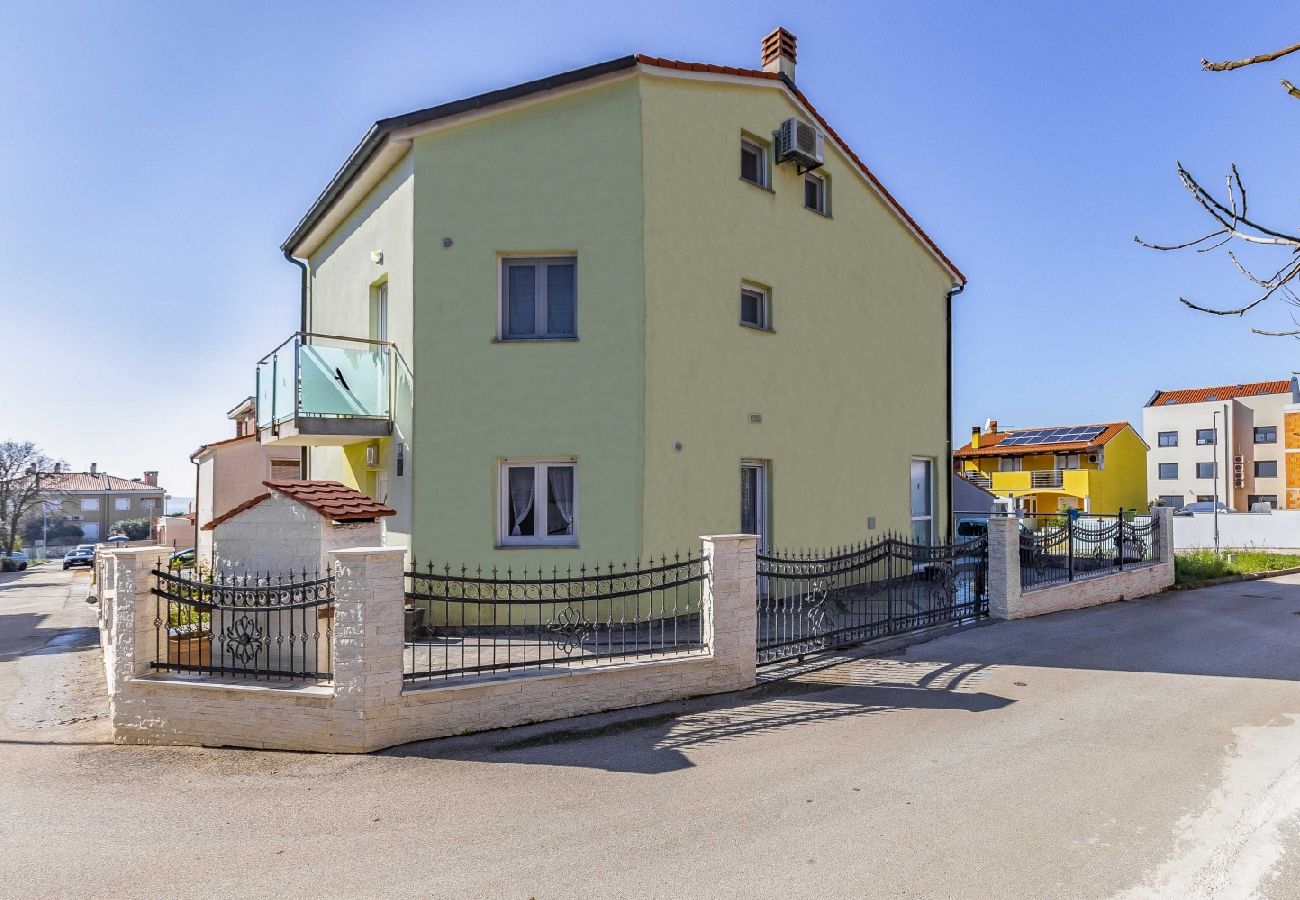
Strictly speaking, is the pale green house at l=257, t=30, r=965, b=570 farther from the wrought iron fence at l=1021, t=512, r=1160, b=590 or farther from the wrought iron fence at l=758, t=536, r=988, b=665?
the wrought iron fence at l=1021, t=512, r=1160, b=590

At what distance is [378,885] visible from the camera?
12.5ft

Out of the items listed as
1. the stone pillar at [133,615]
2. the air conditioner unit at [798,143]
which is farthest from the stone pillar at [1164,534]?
the stone pillar at [133,615]

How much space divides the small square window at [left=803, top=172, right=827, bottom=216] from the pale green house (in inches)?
36.1

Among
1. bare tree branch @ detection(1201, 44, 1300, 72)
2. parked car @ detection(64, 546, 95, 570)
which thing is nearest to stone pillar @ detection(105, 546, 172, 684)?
bare tree branch @ detection(1201, 44, 1300, 72)

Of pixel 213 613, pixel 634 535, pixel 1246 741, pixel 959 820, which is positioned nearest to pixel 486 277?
pixel 634 535

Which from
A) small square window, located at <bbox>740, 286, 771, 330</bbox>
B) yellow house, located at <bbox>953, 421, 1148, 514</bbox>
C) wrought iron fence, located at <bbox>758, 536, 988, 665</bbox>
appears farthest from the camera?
yellow house, located at <bbox>953, 421, 1148, 514</bbox>

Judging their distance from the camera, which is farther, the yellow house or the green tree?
the green tree

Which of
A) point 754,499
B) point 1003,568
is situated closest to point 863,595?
point 754,499

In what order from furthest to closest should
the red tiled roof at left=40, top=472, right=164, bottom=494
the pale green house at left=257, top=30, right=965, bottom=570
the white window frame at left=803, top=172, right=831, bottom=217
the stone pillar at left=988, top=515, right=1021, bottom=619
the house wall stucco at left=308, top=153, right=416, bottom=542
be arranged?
the red tiled roof at left=40, top=472, right=164, bottom=494 → the white window frame at left=803, top=172, right=831, bottom=217 → the stone pillar at left=988, top=515, right=1021, bottom=619 → the house wall stucco at left=308, top=153, right=416, bottom=542 → the pale green house at left=257, top=30, right=965, bottom=570

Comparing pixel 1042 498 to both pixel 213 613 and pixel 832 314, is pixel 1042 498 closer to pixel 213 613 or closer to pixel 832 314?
pixel 832 314

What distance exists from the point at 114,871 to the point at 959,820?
15.8 ft

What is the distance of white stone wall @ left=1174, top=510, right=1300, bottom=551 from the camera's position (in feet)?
104

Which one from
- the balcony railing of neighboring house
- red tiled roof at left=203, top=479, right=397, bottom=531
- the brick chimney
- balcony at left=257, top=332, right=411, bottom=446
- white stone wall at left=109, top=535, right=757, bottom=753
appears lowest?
white stone wall at left=109, top=535, right=757, bottom=753

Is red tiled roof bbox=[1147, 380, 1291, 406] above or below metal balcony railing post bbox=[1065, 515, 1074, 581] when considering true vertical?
above
